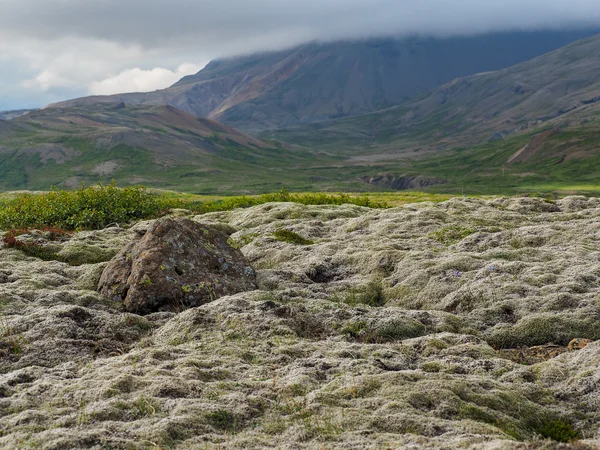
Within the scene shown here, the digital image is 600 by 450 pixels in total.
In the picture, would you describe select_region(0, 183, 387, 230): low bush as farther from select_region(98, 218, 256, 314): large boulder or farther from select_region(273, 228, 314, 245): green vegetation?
select_region(98, 218, 256, 314): large boulder

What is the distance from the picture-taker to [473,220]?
96.2 feet

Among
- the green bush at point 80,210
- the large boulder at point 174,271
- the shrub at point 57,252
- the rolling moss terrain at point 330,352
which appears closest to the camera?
the rolling moss terrain at point 330,352

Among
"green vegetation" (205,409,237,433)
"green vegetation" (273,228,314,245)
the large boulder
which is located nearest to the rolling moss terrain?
"green vegetation" (205,409,237,433)

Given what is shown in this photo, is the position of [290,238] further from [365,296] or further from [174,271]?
[174,271]

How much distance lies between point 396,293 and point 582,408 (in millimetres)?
8668

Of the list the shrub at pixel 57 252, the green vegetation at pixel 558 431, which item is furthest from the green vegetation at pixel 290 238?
the green vegetation at pixel 558 431

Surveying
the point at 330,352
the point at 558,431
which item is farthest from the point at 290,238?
the point at 558,431

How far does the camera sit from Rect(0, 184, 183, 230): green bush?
36.2 meters

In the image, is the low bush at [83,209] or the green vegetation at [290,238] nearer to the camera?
the green vegetation at [290,238]

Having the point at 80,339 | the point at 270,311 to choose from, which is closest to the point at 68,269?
the point at 80,339

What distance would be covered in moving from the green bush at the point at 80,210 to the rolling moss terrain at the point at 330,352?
35.4 feet

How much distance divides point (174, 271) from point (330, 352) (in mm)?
7251

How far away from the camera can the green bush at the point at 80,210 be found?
1425 inches

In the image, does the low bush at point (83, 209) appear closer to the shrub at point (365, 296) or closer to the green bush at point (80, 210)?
the green bush at point (80, 210)
